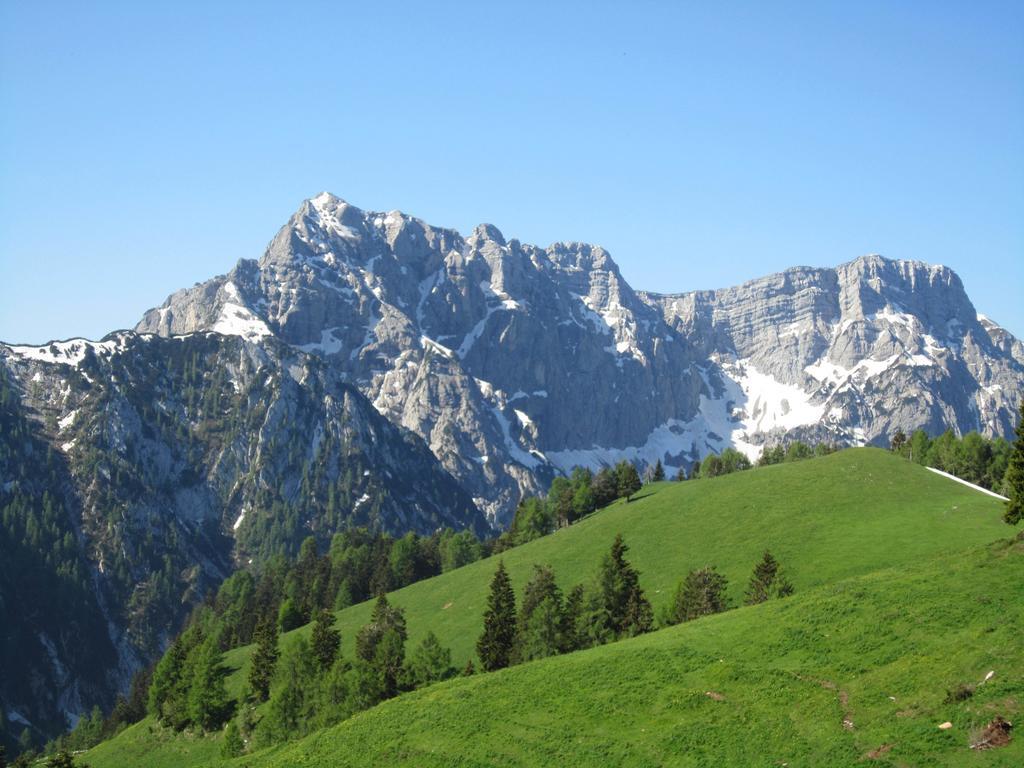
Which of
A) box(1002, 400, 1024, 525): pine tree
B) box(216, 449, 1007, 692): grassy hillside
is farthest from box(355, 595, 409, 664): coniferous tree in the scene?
box(1002, 400, 1024, 525): pine tree

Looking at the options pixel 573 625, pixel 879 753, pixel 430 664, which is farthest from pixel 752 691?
pixel 430 664

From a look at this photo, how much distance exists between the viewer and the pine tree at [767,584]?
93.8 m

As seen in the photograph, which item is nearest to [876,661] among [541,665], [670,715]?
[670,715]

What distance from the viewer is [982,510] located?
393ft

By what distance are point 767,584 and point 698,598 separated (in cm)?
767

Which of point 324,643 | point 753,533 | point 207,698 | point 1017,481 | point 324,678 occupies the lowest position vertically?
point 207,698

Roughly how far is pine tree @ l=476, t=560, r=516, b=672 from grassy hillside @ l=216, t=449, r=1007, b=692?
978cm

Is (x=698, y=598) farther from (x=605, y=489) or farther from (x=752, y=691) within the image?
(x=605, y=489)

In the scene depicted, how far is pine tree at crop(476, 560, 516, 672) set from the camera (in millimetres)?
96688

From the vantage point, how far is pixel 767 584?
321ft

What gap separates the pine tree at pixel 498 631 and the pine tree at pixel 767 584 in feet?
75.6

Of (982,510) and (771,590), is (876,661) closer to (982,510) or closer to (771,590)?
(771,590)

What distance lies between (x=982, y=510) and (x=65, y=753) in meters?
99.3

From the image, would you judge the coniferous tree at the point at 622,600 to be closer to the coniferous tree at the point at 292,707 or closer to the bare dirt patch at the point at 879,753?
the coniferous tree at the point at 292,707
